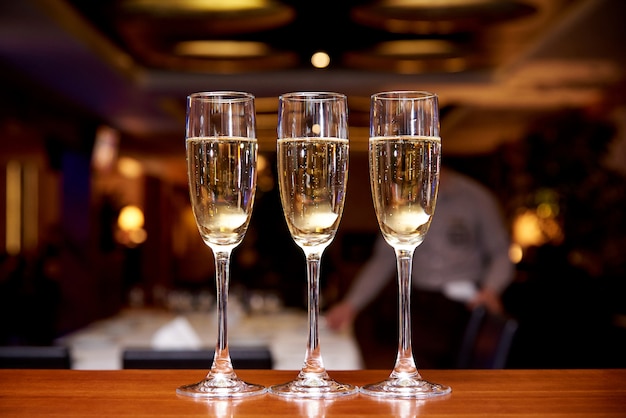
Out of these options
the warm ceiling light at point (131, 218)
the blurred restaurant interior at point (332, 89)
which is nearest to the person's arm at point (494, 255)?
the blurred restaurant interior at point (332, 89)

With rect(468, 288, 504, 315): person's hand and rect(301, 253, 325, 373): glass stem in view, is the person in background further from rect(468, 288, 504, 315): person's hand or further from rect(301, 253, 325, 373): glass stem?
rect(301, 253, 325, 373): glass stem

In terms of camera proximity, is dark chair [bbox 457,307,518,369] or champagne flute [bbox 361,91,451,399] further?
dark chair [bbox 457,307,518,369]

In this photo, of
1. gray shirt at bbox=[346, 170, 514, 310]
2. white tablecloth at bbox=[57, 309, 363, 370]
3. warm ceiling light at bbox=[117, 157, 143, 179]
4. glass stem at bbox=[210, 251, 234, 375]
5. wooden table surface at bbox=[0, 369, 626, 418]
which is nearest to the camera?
wooden table surface at bbox=[0, 369, 626, 418]

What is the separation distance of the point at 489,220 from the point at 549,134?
505cm

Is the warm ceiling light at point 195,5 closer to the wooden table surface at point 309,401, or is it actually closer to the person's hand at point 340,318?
the person's hand at point 340,318

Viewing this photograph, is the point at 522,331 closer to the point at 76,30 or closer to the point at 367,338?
the point at 367,338

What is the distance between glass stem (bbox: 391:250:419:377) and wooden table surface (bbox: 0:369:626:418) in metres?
0.04

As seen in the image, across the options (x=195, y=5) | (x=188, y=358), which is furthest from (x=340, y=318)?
(x=195, y=5)

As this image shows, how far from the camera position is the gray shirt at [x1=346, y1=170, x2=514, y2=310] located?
4547 millimetres

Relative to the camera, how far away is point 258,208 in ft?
54.2

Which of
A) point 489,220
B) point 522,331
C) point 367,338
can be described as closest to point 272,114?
point 367,338

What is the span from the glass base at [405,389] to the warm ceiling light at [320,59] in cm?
750

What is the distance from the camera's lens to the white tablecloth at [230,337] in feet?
10.1

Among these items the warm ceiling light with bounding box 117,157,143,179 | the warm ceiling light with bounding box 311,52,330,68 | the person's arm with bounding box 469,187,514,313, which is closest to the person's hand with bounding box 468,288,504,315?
the person's arm with bounding box 469,187,514,313
